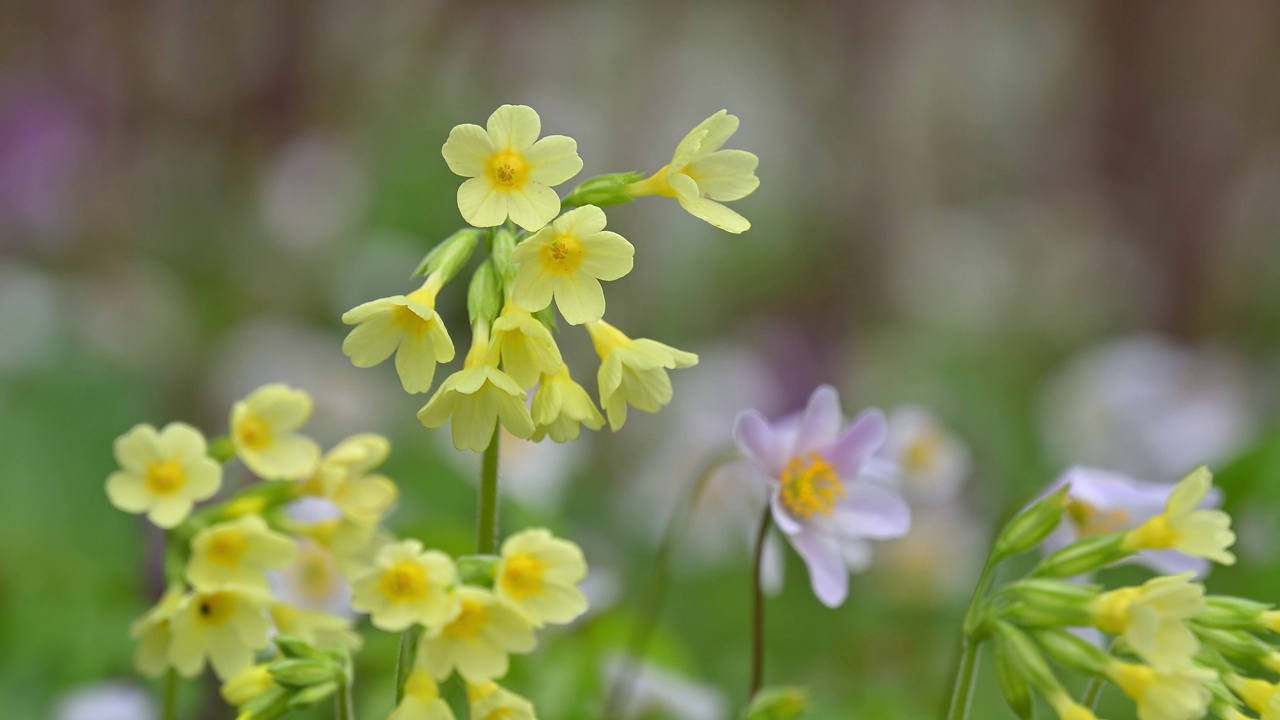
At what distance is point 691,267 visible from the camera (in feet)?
13.0

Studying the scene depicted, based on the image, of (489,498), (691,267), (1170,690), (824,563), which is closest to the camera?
(1170,690)

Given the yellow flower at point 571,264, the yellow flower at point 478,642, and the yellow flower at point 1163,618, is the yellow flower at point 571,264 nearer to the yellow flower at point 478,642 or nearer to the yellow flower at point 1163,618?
the yellow flower at point 478,642

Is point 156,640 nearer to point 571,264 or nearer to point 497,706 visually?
point 497,706

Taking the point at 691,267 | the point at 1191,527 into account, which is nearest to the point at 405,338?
the point at 1191,527

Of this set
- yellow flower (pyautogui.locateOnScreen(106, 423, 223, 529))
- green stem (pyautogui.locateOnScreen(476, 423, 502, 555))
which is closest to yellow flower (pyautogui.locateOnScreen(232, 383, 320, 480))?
yellow flower (pyautogui.locateOnScreen(106, 423, 223, 529))

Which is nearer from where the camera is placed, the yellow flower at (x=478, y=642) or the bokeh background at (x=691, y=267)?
the yellow flower at (x=478, y=642)

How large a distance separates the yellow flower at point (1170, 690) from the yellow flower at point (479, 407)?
1.24 feet

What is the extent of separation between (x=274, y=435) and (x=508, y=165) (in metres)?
0.28

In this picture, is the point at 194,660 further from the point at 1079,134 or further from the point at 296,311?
the point at 1079,134

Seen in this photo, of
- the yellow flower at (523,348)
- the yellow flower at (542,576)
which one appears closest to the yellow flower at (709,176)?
the yellow flower at (523,348)

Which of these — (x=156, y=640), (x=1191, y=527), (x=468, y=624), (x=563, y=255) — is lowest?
(x=156, y=640)

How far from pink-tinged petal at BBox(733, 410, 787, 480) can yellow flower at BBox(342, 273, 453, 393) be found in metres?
0.28

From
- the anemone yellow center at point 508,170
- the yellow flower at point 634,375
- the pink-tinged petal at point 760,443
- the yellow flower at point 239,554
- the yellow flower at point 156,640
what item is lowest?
the yellow flower at point 156,640

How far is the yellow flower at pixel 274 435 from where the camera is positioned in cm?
81
